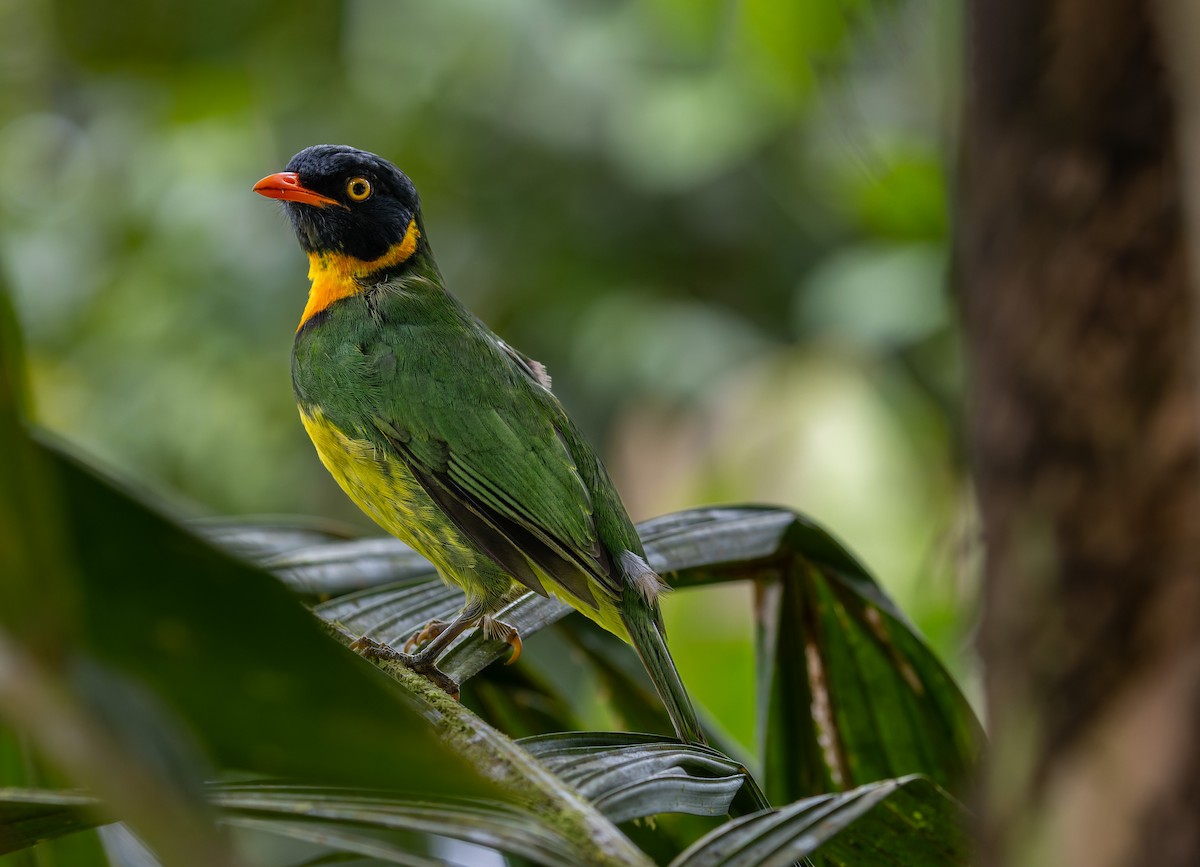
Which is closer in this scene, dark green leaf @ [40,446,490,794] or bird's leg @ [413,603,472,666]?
dark green leaf @ [40,446,490,794]

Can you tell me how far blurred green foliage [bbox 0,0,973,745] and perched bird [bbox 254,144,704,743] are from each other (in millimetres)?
3849

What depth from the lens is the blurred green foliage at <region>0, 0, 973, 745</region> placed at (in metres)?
6.81

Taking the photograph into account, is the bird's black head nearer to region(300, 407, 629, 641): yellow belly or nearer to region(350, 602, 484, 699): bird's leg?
region(300, 407, 629, 641): yellow belly

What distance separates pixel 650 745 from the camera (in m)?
1.41

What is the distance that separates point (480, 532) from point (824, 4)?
1.93 m

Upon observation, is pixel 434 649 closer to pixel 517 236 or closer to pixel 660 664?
pixel 660 664

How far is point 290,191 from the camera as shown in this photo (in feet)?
9.21

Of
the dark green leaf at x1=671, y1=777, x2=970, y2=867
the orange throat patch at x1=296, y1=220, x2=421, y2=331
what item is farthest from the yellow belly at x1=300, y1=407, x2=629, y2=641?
the dark green leaf at x1=671, y1=777, x2=970, y2=867

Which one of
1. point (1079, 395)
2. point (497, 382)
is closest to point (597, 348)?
point (497, 382)

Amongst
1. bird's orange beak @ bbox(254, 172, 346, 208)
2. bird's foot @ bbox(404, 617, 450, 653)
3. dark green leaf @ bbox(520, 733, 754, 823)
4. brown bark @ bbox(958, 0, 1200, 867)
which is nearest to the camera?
brown bark @ bbox(958, 0, 1200, 867)

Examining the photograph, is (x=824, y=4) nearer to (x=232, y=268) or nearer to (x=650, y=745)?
(x=650, y=745)

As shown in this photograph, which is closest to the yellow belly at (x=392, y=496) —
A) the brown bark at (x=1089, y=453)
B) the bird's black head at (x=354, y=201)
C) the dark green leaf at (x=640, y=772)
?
the bird's black head at (x=354, y=201)

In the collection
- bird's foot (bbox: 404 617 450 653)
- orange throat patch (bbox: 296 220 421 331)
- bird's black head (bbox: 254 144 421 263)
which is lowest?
bird's foot (bbox: 404 617 450 653)

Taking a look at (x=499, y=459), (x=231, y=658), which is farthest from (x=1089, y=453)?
(x=499, y=459)
